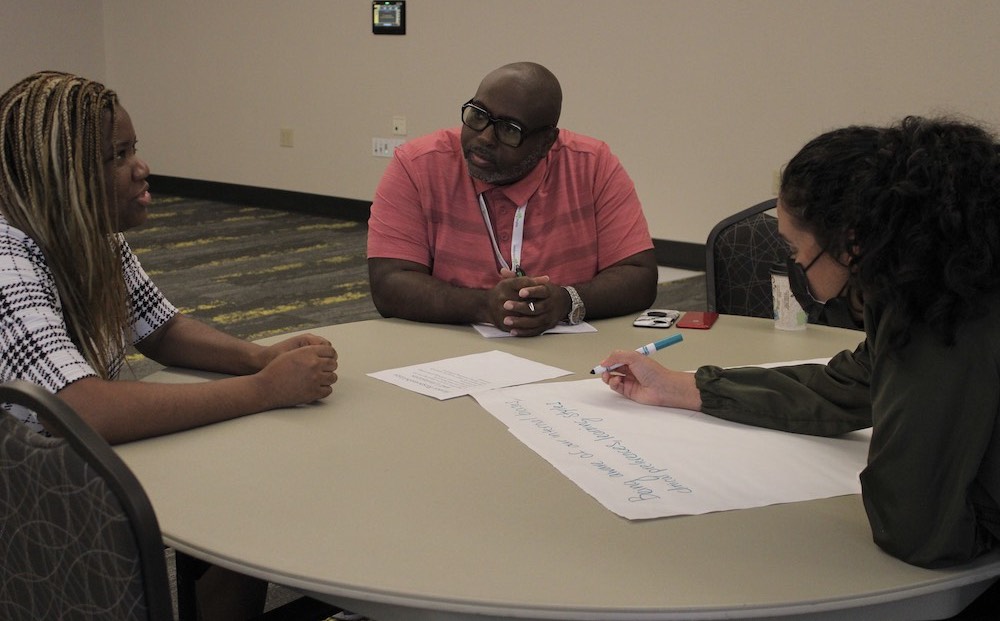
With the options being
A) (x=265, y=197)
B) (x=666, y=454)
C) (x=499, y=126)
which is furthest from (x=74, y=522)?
(x=265, y=197)

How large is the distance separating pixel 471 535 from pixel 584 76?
5357mm

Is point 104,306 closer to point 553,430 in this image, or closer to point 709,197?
point 553,430

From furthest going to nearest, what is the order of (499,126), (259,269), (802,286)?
1. (259,269)
2. (499,126)
3. (802,286)

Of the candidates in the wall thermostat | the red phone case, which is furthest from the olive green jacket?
the wall thermostat

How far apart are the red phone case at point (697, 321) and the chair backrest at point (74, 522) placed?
1.42 metres

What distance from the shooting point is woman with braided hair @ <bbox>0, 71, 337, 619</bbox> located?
5.04ft

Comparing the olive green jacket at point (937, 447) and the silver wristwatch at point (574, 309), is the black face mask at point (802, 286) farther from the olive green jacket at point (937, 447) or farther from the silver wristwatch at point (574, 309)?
the silver wristwatch at point (574, 309)

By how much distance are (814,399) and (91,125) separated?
1160 mm

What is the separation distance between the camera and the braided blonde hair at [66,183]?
160 centimetres

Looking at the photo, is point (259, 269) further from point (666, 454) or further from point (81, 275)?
point (666, 454)

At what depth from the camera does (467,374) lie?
199cm

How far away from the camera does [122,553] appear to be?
3.76ft

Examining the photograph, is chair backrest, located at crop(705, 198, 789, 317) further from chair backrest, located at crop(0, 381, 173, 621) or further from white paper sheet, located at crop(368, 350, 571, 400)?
chair backrest, located at crop(0, 381, 173, 621)

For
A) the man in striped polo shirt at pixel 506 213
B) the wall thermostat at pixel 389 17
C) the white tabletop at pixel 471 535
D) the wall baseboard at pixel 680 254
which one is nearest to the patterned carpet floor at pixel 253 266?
the wall thermostat at pixel 389 17
